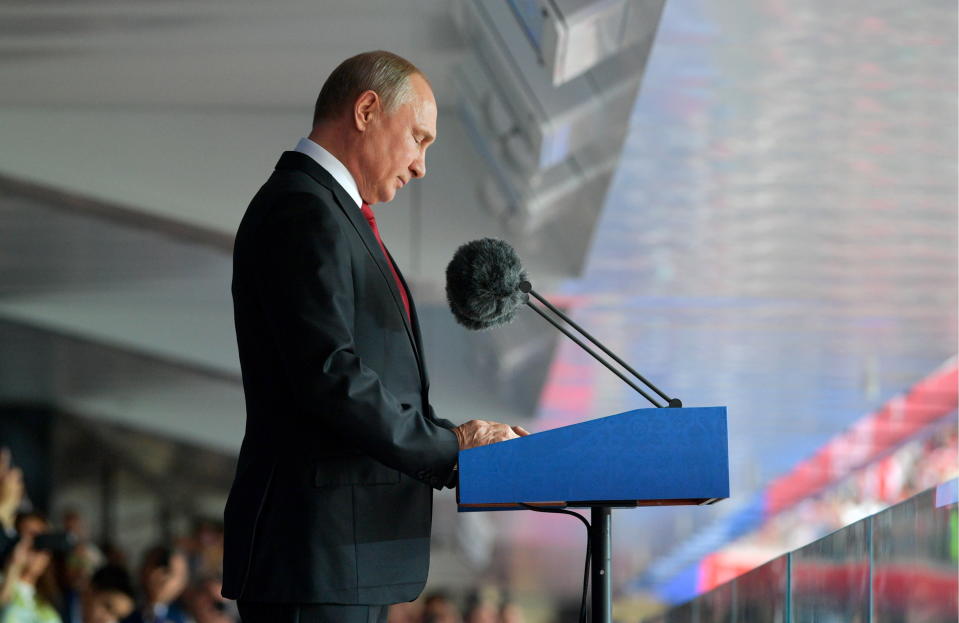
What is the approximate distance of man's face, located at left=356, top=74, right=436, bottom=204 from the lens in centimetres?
218

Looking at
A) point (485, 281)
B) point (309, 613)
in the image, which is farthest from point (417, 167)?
point (309, 613)

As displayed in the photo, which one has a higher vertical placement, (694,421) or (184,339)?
(184,339)

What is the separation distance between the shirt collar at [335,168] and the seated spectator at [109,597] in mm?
4769

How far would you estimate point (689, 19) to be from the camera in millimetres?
3838

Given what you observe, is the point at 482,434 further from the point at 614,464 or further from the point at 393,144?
the point at 393,144

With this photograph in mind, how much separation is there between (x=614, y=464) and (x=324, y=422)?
43 cm

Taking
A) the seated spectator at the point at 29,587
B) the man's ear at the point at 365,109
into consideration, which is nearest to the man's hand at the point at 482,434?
the man's ear at the point at 365,109

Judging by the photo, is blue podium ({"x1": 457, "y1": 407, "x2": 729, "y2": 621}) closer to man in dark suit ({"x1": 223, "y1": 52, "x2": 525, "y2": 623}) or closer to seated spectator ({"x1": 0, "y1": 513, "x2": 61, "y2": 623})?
man in dark suit ({"x1": 223, "y1": 52, "x2": 525, "y2": 623})

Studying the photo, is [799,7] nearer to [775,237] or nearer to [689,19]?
[689,19]

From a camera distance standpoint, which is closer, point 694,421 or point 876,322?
point 694,421

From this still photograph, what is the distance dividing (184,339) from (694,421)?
28.9 ft

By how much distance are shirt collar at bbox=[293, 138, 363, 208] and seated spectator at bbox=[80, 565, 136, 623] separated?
4.77 m

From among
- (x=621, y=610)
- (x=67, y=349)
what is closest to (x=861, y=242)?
(x=67, y=349)

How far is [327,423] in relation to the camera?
1.94 meters
